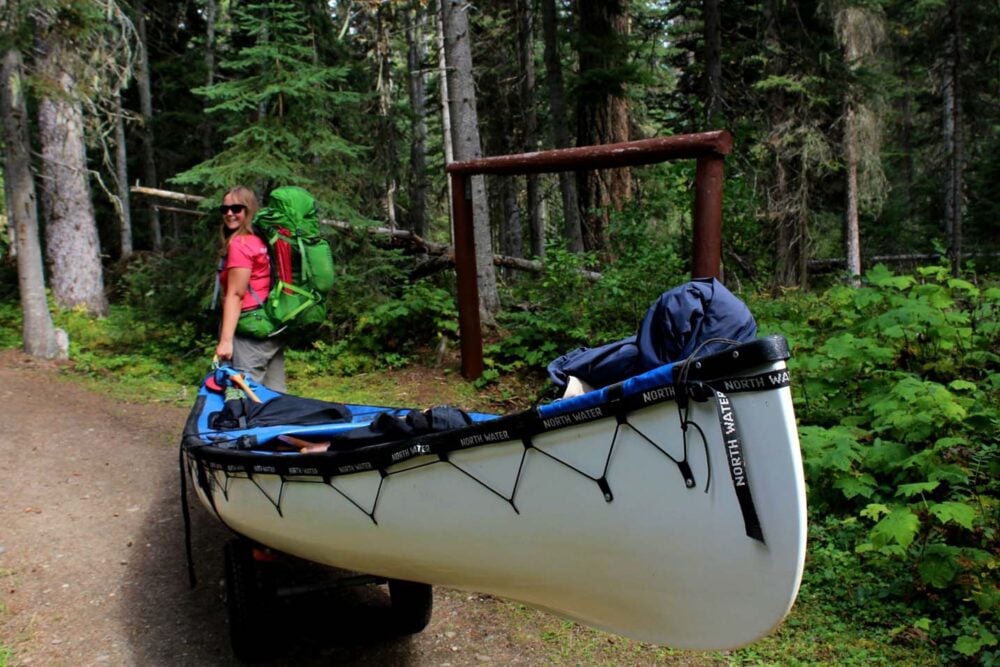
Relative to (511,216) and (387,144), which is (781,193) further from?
(387,144)

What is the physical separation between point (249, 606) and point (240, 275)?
7.23 ft

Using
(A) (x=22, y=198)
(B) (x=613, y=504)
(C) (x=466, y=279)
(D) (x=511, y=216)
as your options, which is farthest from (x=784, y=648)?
(D) (x=511, y=216)

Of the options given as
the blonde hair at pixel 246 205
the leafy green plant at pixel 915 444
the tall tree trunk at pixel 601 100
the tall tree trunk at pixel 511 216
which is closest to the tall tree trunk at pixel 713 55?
the tall tree trunk at pixel 601 100

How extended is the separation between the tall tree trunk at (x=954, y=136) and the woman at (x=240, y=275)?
13553mm

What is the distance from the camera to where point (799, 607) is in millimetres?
4223

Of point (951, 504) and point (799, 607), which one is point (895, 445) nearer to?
point (951, 504)

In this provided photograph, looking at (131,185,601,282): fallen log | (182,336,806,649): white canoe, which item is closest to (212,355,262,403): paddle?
(182,336,806,649): white canoe

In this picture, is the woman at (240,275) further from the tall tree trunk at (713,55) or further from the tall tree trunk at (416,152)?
the tall tree trunk at (416,152)

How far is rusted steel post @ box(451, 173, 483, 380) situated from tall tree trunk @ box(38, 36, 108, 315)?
7.26m

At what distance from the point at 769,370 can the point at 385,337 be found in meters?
7.90

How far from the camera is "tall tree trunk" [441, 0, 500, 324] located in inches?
359

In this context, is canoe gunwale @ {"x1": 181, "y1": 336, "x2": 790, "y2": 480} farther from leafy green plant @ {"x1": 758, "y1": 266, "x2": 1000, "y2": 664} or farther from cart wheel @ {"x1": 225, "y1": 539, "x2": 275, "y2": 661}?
leafy green plant @ {"x1": 758, "y1": 266, "x2": 1000, "y2": 664}

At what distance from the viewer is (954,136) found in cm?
1590

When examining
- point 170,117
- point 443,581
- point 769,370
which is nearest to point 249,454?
point 443,581
